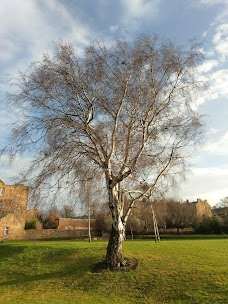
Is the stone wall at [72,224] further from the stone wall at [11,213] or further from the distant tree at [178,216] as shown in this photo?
the distant tree at [178,216]

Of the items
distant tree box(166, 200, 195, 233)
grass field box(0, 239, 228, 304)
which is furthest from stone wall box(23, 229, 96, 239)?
grass field box(0, 239, 228, 304)

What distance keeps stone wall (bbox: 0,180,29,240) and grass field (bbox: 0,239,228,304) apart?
23.1m

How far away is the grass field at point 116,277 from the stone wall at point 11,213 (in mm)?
23079

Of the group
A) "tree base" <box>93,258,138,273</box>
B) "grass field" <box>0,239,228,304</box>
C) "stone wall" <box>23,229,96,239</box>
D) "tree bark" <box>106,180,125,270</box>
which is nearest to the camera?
"grass field" <box>0,239,228,304</box>

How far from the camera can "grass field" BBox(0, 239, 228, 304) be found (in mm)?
11719

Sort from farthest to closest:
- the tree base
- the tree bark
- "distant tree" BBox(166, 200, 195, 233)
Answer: "distant tree" BBox(166, 200, 195, 233)
the tree bark
the tree base

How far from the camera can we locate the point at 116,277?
1385 centimetres

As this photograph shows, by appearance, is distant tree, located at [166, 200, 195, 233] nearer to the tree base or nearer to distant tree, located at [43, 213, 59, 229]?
distant tree, located at [43, 213, 59, 229]

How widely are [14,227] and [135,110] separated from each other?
110 feet

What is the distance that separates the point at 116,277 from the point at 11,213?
32736 mm

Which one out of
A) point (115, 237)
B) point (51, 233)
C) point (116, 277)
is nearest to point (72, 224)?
point (51, 233)

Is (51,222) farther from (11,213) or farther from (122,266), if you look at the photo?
(122,266)

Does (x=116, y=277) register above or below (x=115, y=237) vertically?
below

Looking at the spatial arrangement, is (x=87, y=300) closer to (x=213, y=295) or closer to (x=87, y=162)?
(x=213, y=295)
